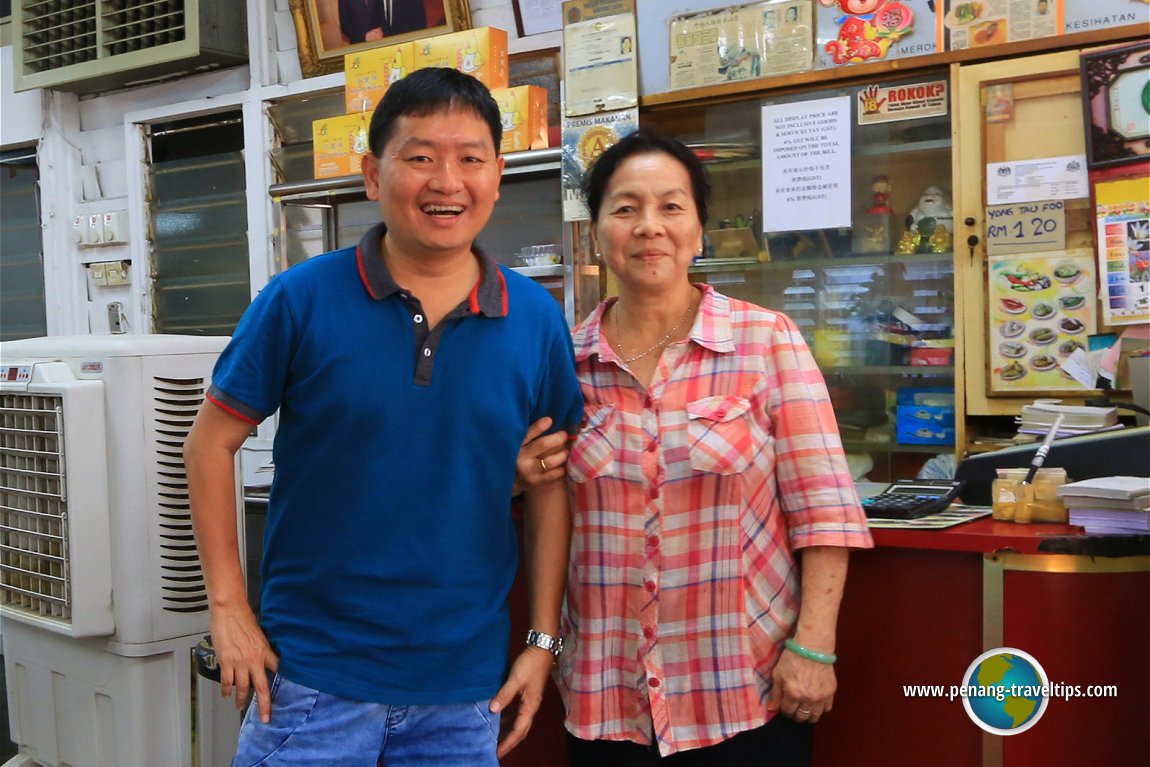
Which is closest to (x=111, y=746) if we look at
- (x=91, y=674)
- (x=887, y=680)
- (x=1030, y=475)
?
(x=91, y=674)

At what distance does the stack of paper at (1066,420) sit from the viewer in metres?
2.19

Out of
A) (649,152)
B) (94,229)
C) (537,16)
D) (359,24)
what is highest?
(359,24)

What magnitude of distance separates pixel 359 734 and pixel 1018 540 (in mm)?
1064

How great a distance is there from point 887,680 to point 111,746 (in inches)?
68.4

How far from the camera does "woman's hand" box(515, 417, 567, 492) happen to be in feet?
5.08

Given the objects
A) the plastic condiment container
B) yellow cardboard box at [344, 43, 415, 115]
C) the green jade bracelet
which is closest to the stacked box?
the plastic condiment container

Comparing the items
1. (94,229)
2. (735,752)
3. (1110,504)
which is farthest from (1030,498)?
(94,229)

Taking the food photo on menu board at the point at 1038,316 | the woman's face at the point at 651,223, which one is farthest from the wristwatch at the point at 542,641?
the food photo on menu board at the point at 1038,316

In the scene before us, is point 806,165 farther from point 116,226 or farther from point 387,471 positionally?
point 116,226

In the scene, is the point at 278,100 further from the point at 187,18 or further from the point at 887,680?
the point at 887,680

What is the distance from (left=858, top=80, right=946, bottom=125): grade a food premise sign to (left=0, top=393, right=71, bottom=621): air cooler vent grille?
2226 millimetres

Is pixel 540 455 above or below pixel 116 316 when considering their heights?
below

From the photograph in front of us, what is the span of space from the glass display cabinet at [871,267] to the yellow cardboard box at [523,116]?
51 centimetres

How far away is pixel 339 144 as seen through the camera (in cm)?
395
